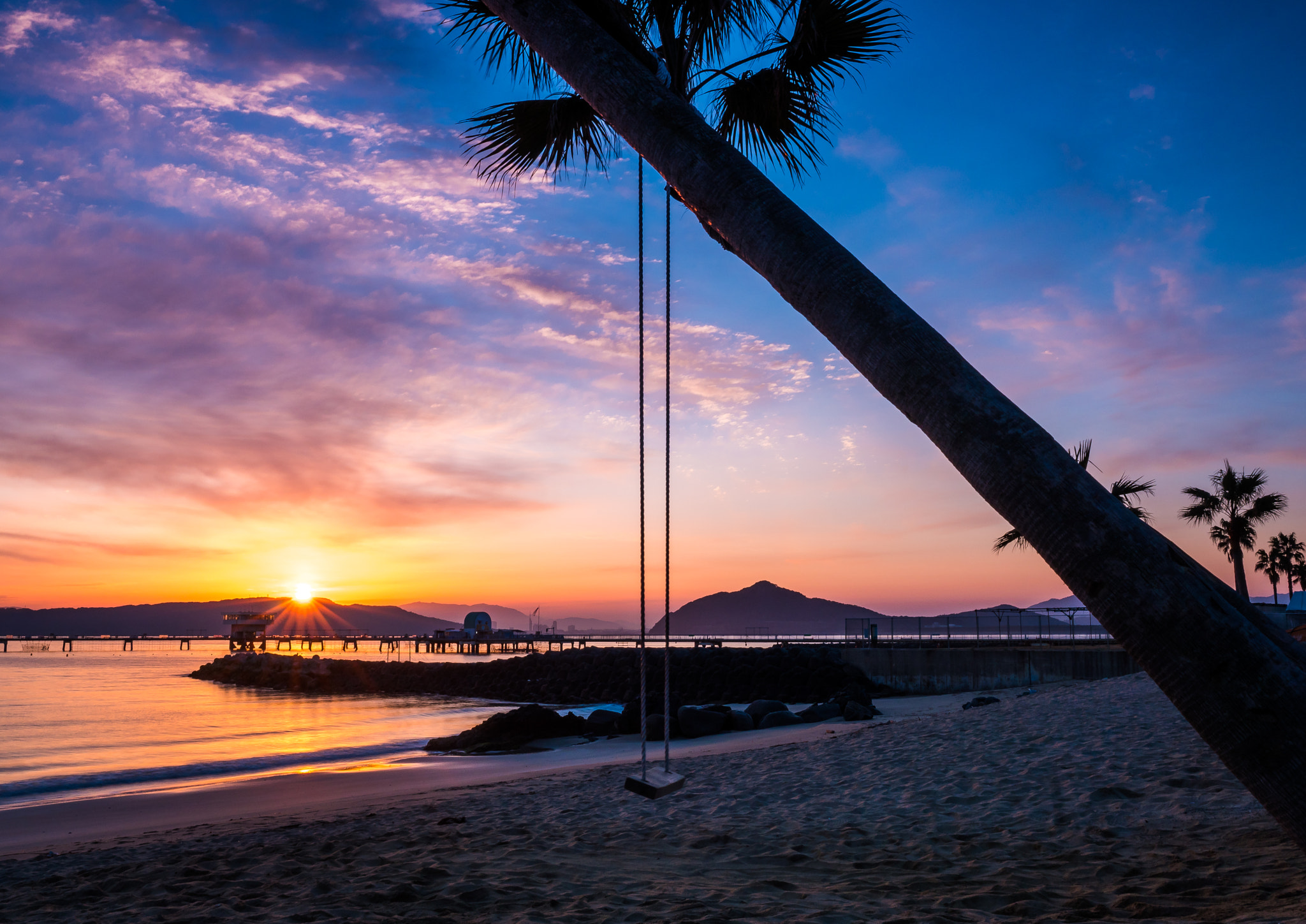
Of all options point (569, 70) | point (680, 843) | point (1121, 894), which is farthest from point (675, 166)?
point (680, 843)

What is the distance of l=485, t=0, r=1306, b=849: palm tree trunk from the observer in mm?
2312

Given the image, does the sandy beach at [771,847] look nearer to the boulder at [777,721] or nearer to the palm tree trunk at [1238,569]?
the boulder at [777,721]

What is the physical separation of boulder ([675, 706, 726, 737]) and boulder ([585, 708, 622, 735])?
5.16ft

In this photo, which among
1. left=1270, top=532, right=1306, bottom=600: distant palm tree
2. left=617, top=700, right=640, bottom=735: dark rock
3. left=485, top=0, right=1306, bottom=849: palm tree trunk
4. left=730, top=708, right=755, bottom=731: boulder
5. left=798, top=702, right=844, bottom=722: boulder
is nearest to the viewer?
left=485, top=0, right=1306, bottom=849: palm tree trunk

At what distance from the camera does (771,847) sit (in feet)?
19.9

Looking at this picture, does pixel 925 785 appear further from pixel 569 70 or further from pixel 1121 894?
pixel 569 70

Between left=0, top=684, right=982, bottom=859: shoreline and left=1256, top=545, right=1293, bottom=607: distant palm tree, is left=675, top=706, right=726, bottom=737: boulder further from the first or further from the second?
left=1256, top=545, right=1293, bottom=607: distant palm tree

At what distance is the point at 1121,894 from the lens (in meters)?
4.38

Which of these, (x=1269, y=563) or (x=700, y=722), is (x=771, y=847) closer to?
(x=700, y=722)

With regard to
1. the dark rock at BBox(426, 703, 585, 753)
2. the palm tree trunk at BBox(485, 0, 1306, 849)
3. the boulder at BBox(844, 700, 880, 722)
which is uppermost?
the palm tree trunk at BBox(485, 0, 1306, 849)

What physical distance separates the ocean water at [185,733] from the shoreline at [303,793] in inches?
66.7

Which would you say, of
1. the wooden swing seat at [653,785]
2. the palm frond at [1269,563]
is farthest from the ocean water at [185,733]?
the palm frond at [1269,563]

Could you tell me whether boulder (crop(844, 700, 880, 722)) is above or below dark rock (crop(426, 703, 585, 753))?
above

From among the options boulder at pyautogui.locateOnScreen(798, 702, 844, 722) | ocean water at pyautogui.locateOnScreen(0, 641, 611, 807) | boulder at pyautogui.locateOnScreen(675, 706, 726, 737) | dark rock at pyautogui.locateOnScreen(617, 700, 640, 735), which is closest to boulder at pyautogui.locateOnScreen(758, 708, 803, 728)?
boulder at pyautogui.locateOnScreen(798, 702, 844, 722)
